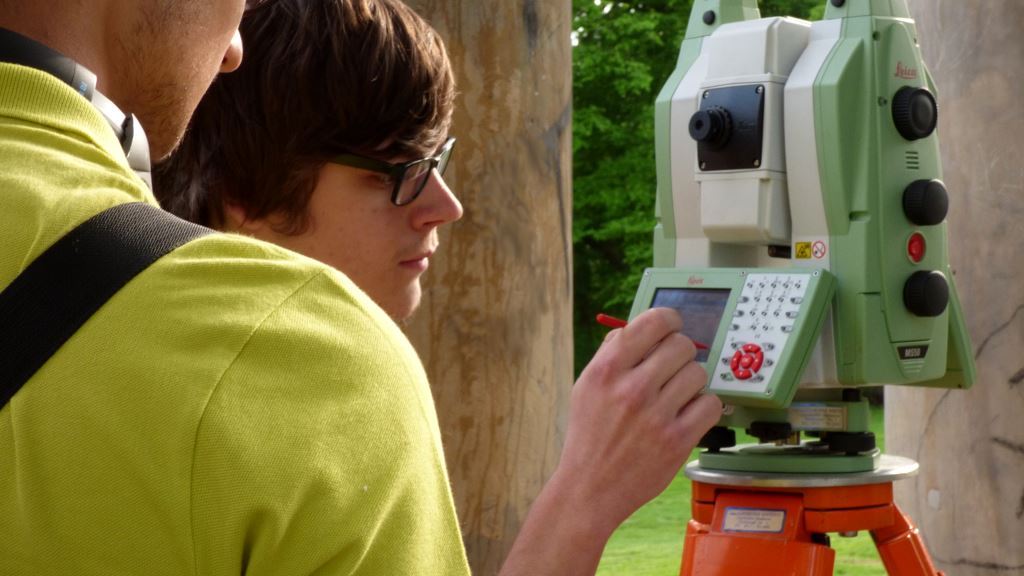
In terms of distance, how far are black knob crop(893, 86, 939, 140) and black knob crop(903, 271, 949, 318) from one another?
278 mm

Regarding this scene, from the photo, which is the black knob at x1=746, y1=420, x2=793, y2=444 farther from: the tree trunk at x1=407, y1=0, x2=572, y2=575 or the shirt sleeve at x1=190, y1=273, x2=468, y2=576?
the shirt sleeve at x1=190, y1=273, x2=468, y2=576

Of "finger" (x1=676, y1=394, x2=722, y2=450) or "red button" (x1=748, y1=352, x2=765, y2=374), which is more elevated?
"finger" (x1=676, y1=394, x2=722, y2=450)

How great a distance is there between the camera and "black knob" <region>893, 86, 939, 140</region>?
2.57 metres

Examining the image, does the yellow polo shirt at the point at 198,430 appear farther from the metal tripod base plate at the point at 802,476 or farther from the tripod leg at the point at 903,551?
the tripod leg at the point at 903,551

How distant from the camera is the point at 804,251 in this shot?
2.58m

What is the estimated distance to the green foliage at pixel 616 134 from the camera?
21.2m

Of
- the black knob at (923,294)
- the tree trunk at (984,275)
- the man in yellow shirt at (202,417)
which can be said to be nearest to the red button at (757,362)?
the black knob at (923,294)

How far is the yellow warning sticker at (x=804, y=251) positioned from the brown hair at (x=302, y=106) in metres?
0.82

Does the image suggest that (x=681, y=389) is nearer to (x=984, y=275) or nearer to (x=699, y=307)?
(x=699, y=307)

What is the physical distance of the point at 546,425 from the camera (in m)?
3.15

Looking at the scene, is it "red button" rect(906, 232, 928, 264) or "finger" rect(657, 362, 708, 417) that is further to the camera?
"red button" rect(906, 232, 928, 264)

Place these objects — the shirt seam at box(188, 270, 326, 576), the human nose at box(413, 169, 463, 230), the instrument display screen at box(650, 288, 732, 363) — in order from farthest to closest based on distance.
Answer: the instrument display screen at box(650, 288, 732, 363)
the human nose at box(413, 169, 463, 230)
the shirt seam at box(188, 270, 326, 576)

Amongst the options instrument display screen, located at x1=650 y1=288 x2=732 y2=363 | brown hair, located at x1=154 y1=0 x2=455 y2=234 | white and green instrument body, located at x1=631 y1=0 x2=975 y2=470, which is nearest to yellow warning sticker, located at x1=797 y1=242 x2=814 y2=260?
white and green instrument body, located at x1=631 y1=0 x2=975 y2=470

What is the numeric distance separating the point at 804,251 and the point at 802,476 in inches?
17.5
